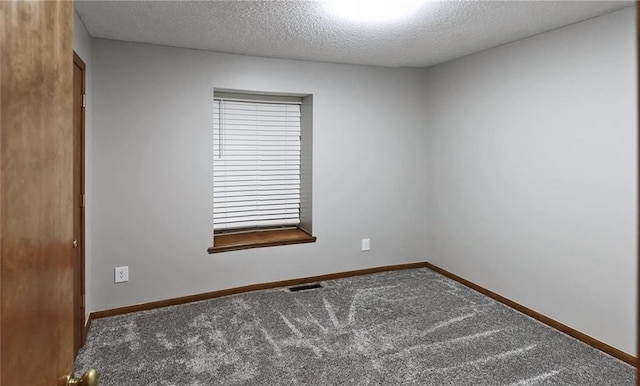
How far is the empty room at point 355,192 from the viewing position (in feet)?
8.40

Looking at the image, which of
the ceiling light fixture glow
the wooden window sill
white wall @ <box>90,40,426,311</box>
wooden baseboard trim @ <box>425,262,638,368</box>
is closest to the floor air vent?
white wall @ <box>90,40,426,311</box>

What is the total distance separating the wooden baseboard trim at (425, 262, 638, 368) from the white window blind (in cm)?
190

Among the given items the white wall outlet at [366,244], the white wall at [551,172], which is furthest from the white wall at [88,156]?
the white wall at [551,172]

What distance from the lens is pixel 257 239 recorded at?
394cm

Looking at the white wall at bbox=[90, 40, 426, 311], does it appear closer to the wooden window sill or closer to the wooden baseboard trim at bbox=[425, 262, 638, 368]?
the wooden window sill

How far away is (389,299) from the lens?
3.63 meters

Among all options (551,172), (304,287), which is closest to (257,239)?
(304,287)

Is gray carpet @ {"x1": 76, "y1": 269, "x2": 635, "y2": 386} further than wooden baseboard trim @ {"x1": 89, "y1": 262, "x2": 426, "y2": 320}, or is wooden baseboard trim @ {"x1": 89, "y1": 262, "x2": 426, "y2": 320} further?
wooden baseboard trim @ {"x1": 89, "y1": 262, "x2": 426, "y2": 320}

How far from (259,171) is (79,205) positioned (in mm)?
1744

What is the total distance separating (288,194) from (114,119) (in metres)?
1.81

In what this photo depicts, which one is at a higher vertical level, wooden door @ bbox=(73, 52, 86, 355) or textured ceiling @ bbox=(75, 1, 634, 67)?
textured ceiling @ bbox=(75, 1, 634, 67)

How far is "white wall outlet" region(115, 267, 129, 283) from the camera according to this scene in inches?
130

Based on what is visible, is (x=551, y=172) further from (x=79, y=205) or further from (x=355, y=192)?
(x=79, y=205)

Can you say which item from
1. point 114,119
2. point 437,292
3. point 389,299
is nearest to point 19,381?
point 114,119
